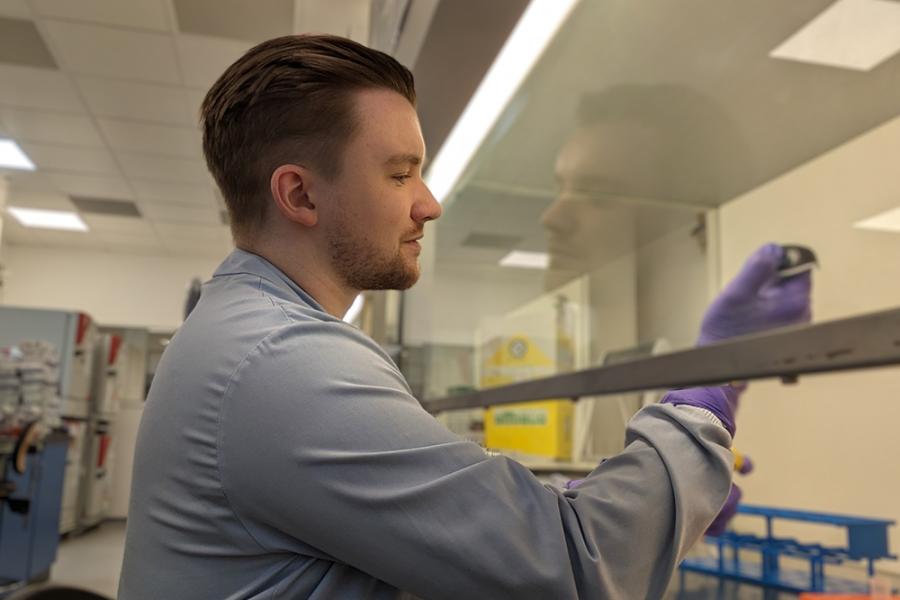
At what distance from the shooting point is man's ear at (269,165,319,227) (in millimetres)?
648

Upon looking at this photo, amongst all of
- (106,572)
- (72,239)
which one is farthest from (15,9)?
(72,239)

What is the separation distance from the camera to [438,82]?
1.60 metres

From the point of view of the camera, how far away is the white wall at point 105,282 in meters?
7.97

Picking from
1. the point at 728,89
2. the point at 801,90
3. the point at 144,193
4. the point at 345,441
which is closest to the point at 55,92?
the point at 144,193

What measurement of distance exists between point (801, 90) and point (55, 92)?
4391 mm

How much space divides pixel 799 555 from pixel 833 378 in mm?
782

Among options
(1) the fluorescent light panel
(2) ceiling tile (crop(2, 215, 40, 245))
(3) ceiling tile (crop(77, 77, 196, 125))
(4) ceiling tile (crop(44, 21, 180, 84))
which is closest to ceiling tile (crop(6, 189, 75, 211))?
(2) ceiling tile (crop(2, 215, 40, 245))

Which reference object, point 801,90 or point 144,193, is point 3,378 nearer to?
point 144,193

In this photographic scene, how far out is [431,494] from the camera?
0.47m

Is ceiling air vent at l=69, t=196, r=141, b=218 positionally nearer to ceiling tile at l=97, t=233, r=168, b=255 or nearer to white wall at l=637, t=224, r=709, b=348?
ceiling tile at l=97, t=233, r=168, b=255

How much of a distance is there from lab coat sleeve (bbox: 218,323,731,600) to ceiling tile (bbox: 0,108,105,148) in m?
4.98

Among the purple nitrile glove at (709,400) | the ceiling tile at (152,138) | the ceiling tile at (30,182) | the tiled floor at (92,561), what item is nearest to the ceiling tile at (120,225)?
the ceiling tile at (30,182)

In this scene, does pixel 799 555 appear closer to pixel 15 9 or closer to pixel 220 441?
pixel 220 441

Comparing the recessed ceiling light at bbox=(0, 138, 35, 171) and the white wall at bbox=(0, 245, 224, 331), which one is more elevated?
the recessed ceiling light at bbox=(0, 138, 35, 171)
